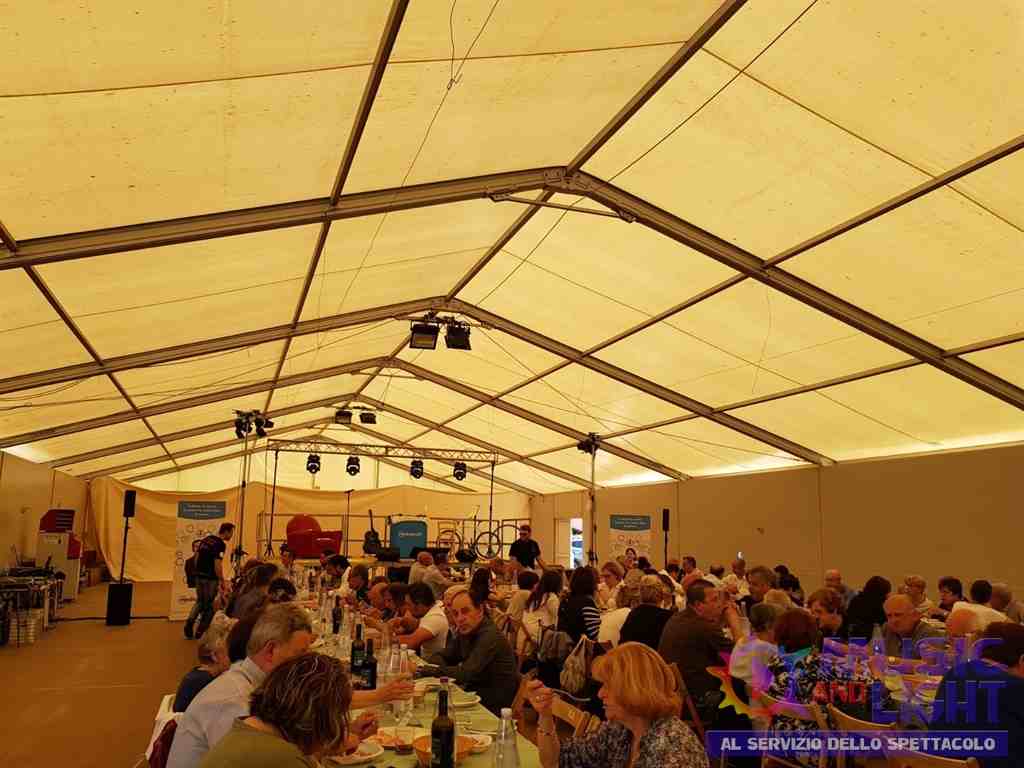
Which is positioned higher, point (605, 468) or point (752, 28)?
point (752, 28)

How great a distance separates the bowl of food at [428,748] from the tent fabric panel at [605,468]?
13832mm

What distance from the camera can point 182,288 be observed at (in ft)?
24.2

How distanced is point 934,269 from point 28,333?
7.91 m

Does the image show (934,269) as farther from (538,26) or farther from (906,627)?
(538,26)

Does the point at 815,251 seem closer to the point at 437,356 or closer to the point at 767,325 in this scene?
the point at 767,325

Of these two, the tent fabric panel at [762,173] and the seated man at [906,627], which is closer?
the seated man at [906,627]

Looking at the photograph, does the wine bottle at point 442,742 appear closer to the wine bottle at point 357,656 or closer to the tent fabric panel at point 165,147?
the wine bottle at point 357,656

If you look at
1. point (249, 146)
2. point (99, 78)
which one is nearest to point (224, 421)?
point (249, 146)

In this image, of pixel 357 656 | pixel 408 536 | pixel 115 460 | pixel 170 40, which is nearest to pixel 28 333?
pixel 170 40

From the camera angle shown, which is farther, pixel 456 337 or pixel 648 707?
pixel 456 337

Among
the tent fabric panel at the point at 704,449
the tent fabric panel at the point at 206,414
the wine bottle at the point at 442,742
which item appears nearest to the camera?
the wine bottle at the point at 442,742

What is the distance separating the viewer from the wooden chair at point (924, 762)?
101 inches

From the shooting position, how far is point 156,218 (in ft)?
19.2

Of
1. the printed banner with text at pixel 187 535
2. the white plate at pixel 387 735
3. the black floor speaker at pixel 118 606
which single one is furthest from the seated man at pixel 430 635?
the black floor speaker at pixel 118 606
